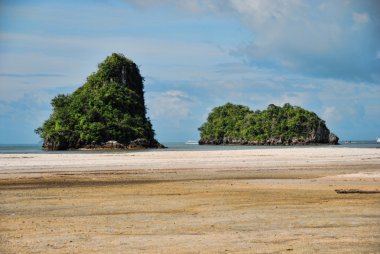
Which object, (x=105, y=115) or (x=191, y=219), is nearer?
(x=191, y=219)

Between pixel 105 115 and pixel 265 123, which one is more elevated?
pixel 265 123

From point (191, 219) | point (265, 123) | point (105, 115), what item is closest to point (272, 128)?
point (265, 123)

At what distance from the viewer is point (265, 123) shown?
174 m

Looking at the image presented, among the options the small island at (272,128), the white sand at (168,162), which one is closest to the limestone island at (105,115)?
the white sand at (168,162)

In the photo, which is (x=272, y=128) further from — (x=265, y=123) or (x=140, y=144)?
(x=140, y=144)

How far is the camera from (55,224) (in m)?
11.1

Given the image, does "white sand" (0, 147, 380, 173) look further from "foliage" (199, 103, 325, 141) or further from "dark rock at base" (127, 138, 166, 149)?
"foliage" (199, 103, 325, 141)

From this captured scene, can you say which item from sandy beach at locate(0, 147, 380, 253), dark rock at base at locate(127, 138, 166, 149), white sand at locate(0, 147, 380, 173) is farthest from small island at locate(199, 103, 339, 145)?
sandy beach at locate(0, 147, 380, 253)

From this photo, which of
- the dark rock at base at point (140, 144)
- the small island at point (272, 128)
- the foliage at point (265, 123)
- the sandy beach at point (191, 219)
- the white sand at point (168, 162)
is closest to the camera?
→ the sandy beach at point (191, 219)

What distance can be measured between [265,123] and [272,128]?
4143mm

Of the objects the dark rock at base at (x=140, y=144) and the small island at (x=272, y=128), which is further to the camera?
the small island at (x=272, y=128)

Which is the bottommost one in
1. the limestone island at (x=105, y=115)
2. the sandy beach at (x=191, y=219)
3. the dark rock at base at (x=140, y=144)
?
the sandy beach at (x=191, y=219)

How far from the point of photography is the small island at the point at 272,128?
549 ft

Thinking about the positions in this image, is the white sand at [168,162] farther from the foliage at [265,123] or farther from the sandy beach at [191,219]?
the foliage at [265,123]
